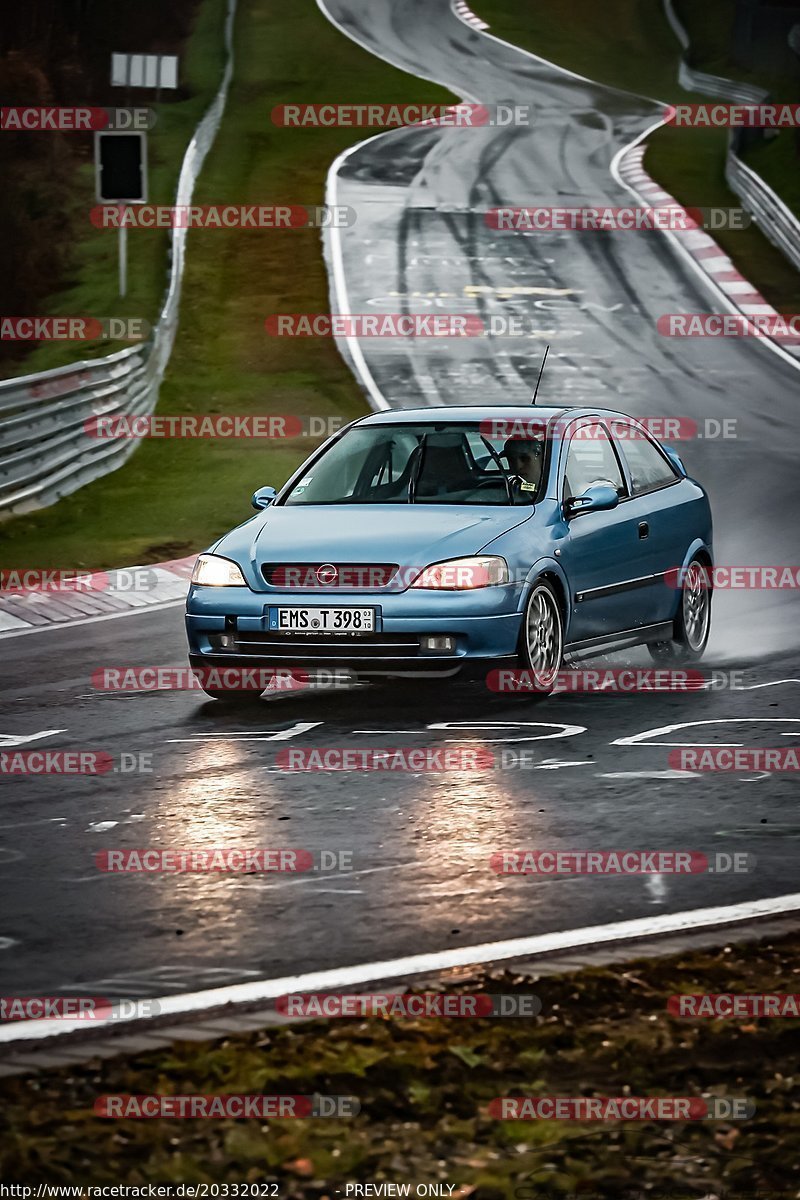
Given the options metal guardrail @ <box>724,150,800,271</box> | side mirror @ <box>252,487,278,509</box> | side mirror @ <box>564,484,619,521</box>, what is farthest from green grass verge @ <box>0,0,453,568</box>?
metal guardrail @ <box>724,150,800,271</box>

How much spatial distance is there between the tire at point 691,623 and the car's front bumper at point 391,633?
229cm

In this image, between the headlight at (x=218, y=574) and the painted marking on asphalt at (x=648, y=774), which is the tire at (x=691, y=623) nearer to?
the headlight at (x=218, y=574)

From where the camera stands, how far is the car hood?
435 inches

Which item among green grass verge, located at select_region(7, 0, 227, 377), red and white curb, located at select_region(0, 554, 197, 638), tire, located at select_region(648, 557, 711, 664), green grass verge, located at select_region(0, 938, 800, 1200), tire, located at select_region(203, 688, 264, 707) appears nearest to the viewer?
green grass verge, located at select_region(0, 938, 800, 1200)

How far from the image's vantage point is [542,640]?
11.5 metres

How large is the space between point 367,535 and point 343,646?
0.65 m

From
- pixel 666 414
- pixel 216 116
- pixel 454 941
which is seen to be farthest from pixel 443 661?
pixel 216 116

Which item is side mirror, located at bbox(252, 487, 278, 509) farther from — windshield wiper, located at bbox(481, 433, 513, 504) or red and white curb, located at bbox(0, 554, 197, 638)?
red and white curb, located at bbox(0, 554, 197, 638)

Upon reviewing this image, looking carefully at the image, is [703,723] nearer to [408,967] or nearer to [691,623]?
[691,623]

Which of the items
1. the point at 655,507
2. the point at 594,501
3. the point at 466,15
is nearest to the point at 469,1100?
the point at 594,501

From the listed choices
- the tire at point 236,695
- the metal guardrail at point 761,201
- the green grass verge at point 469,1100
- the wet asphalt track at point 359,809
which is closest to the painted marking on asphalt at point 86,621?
the wet asphalt track at point 359,809

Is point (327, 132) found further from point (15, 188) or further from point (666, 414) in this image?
point (666, 414)

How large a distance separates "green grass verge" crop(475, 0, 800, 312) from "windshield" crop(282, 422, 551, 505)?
2403 cm

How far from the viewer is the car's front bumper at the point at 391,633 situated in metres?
10.9
